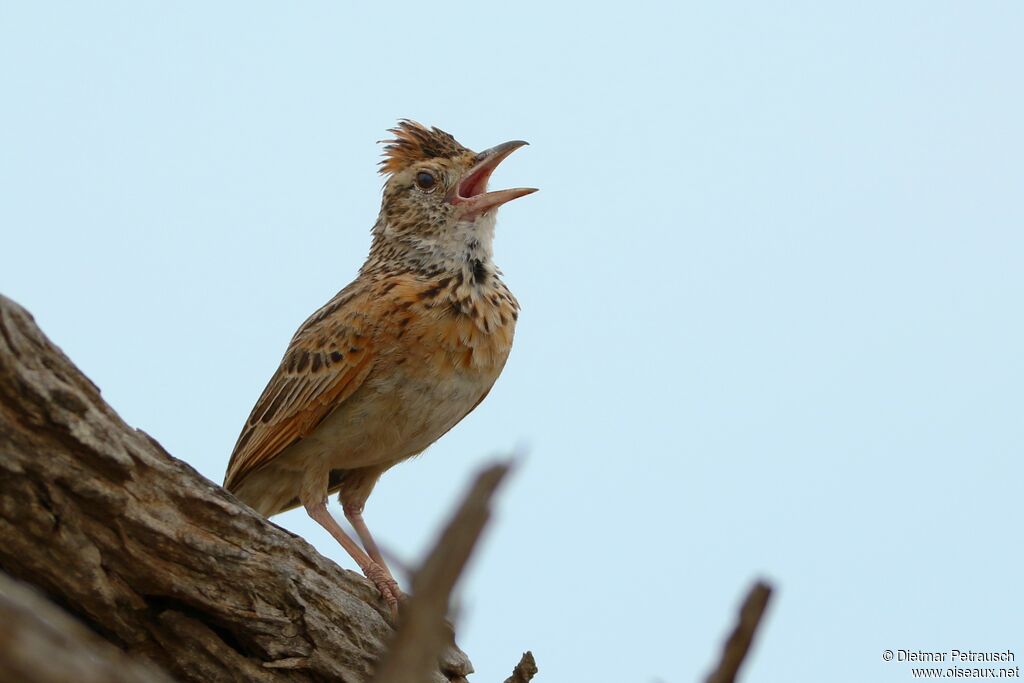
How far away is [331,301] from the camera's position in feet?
→ 26.1

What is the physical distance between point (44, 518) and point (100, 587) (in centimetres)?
37

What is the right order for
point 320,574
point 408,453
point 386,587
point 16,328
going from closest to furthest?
point 16,328, point 320,574, point 386,587, point 408,453

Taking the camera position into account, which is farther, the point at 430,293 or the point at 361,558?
the point at 430,293

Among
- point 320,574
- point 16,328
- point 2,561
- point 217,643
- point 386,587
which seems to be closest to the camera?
point 16,328

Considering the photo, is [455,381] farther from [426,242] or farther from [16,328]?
[16,328]

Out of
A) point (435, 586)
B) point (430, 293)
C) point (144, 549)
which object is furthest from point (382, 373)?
point (435, 586)

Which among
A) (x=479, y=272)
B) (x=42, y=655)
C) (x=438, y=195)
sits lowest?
(x=42, y=655)

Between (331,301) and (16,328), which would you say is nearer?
(16,328)

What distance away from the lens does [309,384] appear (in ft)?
24.0

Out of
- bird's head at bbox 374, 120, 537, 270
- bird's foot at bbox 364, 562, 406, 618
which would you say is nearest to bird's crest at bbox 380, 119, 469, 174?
bird's head at bbox 374, 120, 537, 270

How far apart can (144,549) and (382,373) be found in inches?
94.9

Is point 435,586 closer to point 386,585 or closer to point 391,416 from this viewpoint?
point 386,585

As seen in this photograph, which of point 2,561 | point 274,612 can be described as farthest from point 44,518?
point 274,612

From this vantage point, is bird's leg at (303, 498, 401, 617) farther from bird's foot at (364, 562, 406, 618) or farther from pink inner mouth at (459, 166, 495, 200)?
pink inner mouth at (459, 166, 495, 200)
